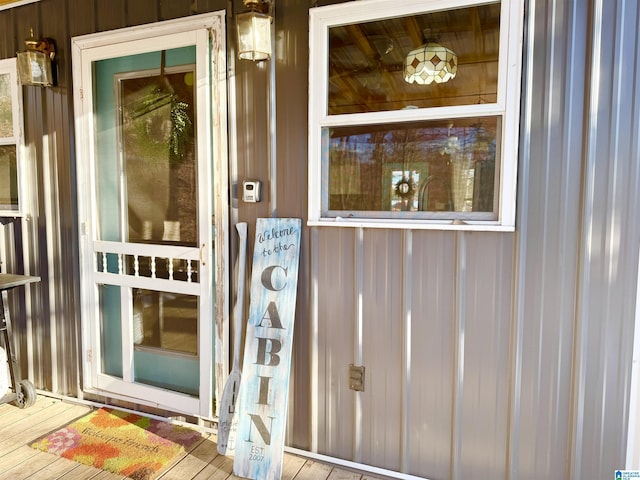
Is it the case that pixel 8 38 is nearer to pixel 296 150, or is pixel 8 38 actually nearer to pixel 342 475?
pixel 296 150

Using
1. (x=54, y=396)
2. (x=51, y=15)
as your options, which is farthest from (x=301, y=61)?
(x=54, y=396)

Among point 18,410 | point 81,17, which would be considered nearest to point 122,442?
point 18,410

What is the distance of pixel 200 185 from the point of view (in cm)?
236

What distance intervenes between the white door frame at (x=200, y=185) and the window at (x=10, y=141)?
1.81ft

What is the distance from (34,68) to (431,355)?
2.89 metres

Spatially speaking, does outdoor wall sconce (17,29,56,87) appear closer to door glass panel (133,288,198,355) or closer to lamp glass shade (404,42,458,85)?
door glass panel (133,288,198,355)

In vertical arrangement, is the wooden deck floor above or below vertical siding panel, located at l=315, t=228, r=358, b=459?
below

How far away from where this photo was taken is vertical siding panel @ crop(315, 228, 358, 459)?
2.11 meters

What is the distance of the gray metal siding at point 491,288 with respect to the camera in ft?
5.49

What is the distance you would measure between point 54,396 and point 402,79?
10.0 ft

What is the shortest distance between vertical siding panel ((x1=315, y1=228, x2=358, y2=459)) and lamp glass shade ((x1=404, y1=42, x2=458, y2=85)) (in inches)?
31.5

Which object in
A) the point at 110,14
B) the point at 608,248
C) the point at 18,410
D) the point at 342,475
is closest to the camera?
the point at 608,248

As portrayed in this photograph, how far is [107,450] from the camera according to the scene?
7.47ft

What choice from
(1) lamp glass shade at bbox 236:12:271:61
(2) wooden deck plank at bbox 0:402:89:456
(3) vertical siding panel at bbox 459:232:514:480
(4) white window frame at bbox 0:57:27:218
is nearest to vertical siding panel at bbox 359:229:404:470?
(3) vertical siding panel at bbox 459:232:514:480
